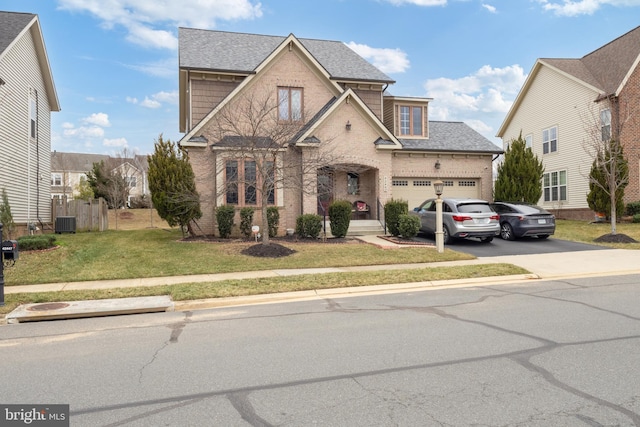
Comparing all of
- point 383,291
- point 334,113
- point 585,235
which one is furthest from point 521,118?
point 383,291

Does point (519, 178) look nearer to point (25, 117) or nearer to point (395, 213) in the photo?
point (395, 213)

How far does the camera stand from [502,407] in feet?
12.3

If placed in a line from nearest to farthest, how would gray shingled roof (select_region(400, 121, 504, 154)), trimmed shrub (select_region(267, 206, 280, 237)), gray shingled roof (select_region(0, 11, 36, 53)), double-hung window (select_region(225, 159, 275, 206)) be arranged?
gray shingled roof (select_region(0, 11, 36, 53)), trimmed shrub (select_region(267, 206, 280, 237)), double-hung window (select_region(225, 159, 275, 206)), gray shingled roof (select_region(400, 121, 504, 154))

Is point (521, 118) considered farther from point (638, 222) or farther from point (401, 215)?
point (401, 215)

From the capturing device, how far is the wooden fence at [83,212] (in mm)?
22078

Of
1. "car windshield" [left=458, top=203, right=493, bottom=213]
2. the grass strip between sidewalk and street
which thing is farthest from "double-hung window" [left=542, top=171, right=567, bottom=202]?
the grass strip between sidewalk and street

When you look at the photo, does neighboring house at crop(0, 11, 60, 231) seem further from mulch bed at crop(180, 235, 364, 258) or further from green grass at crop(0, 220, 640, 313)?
mulch bed at crop(180, 235, 364, 258)

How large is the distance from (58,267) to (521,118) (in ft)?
100

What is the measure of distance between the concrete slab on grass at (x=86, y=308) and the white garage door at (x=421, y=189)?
15936mm

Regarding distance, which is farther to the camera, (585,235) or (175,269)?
(585,235)

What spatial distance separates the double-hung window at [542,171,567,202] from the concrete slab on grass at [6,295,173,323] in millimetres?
26484

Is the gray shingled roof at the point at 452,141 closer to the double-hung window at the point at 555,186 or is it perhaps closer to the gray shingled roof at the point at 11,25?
the double-hung window at the point at 555,186

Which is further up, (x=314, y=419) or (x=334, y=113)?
(x=334, y=113)

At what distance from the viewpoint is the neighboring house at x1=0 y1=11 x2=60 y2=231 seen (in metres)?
17.1
